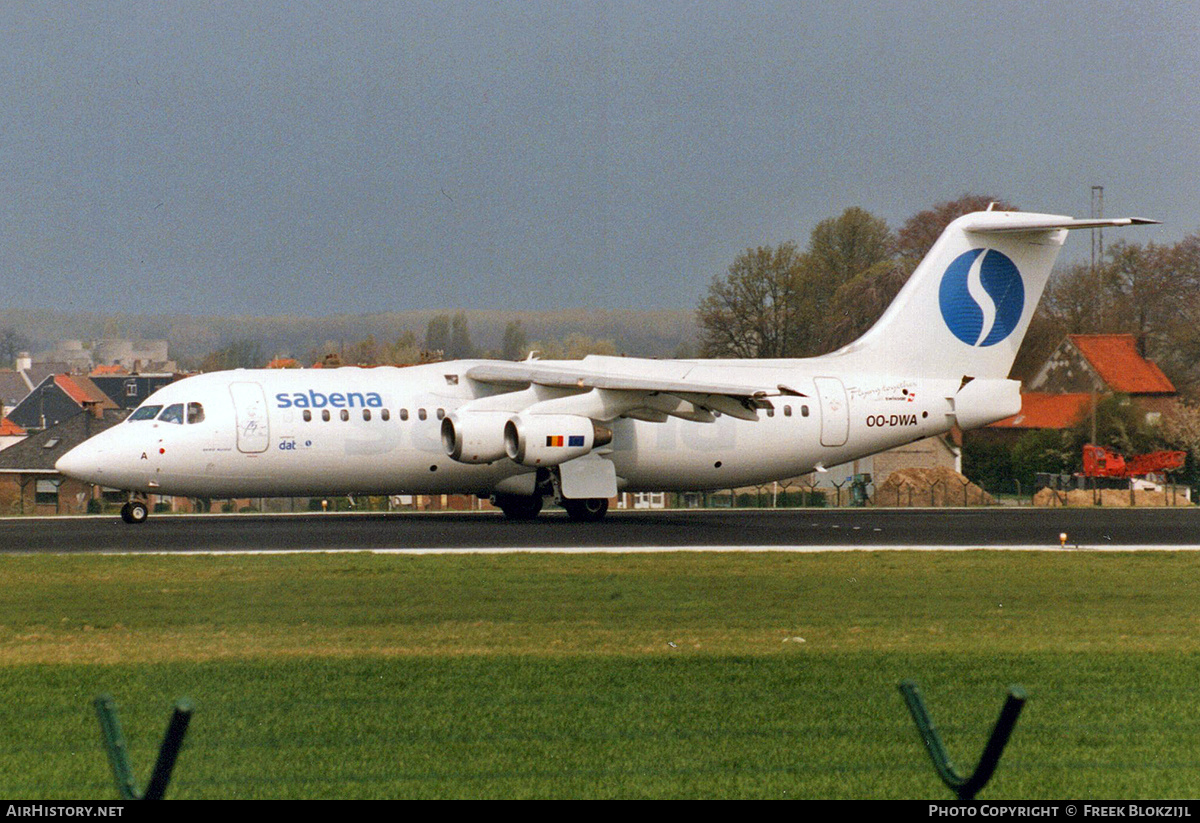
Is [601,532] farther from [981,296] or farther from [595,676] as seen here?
[595,676]

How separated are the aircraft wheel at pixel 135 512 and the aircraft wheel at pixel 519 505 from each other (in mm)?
7767

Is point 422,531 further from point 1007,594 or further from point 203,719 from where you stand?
point 203,719

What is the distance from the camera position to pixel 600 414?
31.8 meters

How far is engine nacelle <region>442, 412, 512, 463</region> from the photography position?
30.3 m

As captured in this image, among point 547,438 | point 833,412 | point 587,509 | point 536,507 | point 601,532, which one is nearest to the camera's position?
point 601,532

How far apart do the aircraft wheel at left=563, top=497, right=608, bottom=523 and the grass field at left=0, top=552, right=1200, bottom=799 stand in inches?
438

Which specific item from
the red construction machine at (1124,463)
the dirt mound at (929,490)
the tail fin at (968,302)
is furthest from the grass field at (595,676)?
the dirt mound at (929,490)

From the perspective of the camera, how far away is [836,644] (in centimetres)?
1458

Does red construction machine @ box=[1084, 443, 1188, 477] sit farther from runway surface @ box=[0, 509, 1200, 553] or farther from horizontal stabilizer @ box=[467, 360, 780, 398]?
horizontal stabilizer @ box=[467, 360, 780, 398]

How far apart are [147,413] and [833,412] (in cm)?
1510

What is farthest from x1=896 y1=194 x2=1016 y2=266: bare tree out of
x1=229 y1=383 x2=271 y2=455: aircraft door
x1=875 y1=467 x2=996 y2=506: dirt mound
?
x1=229 y1=383 x2=271 y2=455: aircraft door

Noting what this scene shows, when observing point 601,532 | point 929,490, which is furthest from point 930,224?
point 601,532

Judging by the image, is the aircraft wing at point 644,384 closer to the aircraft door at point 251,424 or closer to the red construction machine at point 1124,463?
the aircraft door at point 251,424
